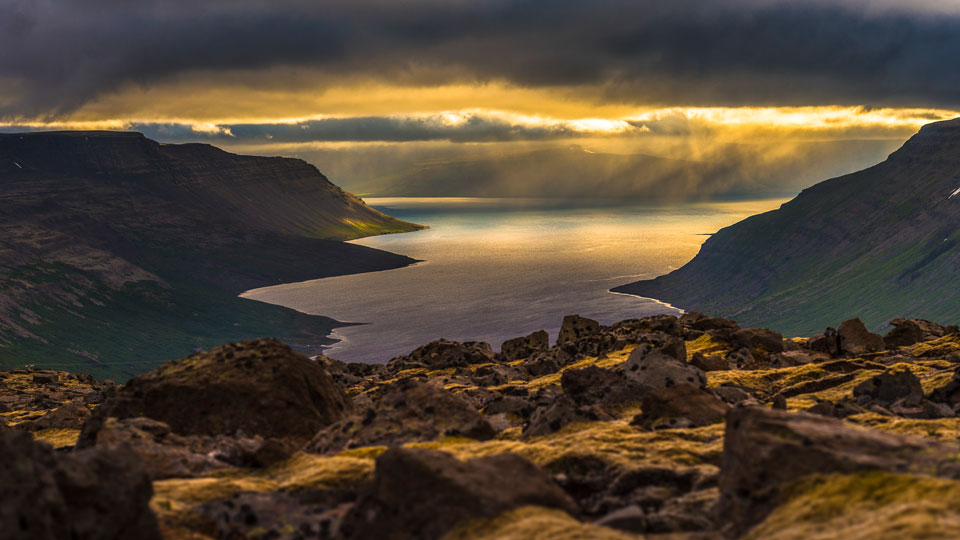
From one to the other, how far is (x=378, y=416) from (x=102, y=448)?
50.4 ft

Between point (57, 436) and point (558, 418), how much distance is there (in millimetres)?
40592

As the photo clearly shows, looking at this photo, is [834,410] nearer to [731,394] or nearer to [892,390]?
[731,394]

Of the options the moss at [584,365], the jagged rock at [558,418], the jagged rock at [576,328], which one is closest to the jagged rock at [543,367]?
the moss at [584,365]

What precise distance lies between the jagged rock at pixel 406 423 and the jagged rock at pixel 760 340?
5115cm

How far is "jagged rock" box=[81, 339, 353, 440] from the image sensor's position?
37.1 m

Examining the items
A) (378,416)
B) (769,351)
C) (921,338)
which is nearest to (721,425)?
(378,416)

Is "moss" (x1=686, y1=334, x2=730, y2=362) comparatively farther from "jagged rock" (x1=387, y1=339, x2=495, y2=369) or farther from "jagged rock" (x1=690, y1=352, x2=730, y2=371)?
"jagged rock" (x1=387, y1=339, x2=495, y2=369)

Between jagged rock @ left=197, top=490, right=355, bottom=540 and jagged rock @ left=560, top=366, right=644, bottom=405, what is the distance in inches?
877

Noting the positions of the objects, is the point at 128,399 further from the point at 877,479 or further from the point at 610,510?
the point at 877,479

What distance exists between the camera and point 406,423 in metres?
35.7

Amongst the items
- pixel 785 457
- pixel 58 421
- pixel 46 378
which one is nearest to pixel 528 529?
pixel 785 457

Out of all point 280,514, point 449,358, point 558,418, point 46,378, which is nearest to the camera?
point 280,514

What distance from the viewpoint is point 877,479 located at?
2102 cm

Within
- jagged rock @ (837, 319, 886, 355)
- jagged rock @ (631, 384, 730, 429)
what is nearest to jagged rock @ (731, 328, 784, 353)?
jagged rock @ (837, 319, 886, 355)
